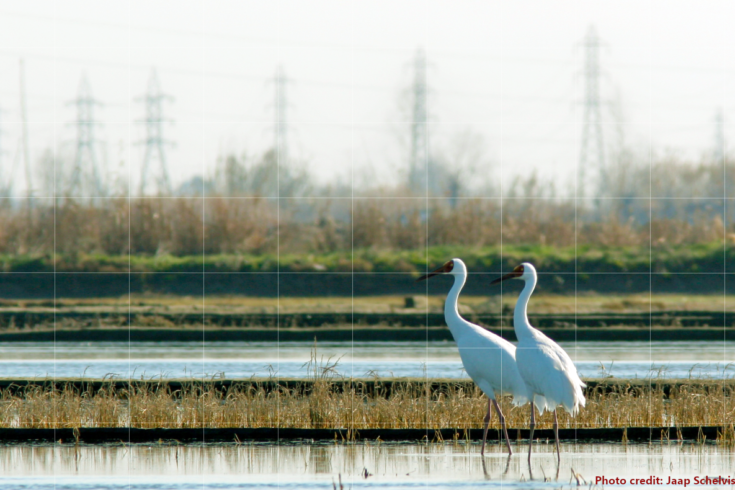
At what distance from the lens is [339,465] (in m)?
8.76

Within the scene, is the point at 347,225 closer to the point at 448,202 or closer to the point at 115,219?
the point at 448,202

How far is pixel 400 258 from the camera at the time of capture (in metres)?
37.6

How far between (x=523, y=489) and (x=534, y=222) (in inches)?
1378

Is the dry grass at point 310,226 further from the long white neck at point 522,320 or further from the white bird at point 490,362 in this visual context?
the long white neck at point 522,320

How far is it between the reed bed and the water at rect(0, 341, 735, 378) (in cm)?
519

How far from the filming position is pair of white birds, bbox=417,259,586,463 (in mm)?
9219

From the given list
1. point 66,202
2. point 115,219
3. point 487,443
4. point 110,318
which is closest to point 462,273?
point 487,443

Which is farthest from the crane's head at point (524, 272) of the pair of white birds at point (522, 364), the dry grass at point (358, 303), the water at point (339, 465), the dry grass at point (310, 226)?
the dry grass at point (310, 226)

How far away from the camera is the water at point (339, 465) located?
807 cm

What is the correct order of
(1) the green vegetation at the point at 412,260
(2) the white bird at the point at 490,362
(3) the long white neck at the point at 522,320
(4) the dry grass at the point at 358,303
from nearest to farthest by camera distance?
(3) the long white neck at the point at 522,320 < (2) the white bird at the point at 490,362 < (4) the dry grass at the point at 358,303 < (1) the green vegetation at the point at 412,260

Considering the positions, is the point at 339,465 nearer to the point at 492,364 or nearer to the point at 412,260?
the point at 492,364

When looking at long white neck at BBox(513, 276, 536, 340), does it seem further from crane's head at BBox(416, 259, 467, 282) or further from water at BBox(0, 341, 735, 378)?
water at BBox(0, 341, 735, 378)

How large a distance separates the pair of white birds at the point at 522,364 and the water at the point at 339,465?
0.37 metres

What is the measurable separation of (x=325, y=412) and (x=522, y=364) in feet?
7.47
